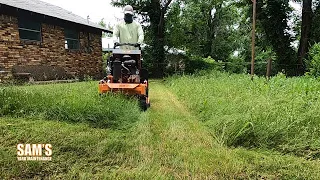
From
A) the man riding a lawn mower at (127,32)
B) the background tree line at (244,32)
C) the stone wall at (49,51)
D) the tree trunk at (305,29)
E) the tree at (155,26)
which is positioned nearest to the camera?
the man riding a lawn mower at (127,32)

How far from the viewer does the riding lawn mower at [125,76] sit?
13.9 feet

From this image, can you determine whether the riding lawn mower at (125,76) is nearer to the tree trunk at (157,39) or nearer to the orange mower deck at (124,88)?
the orange mower deck at (124,88)

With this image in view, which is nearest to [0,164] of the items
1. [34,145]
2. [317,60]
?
[34,145]

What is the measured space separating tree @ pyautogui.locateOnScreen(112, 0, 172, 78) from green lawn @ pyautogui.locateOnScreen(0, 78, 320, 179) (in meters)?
13.9

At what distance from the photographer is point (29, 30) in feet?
35.2

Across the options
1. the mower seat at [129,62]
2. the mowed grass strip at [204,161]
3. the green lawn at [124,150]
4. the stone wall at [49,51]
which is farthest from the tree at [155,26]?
the mowed grass strip at [204,161]

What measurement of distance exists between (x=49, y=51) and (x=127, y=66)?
867 centimetres

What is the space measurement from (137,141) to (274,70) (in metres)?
15.9

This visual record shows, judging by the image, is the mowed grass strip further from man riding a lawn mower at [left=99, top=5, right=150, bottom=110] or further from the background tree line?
the background tree line

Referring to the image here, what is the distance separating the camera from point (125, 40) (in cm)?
516

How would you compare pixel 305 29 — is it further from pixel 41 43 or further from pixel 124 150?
pixel 124 150

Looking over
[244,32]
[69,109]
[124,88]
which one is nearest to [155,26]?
[244,32]

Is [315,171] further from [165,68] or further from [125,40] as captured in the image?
[165,68]

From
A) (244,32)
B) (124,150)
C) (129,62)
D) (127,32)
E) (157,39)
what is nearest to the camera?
(124,150)
